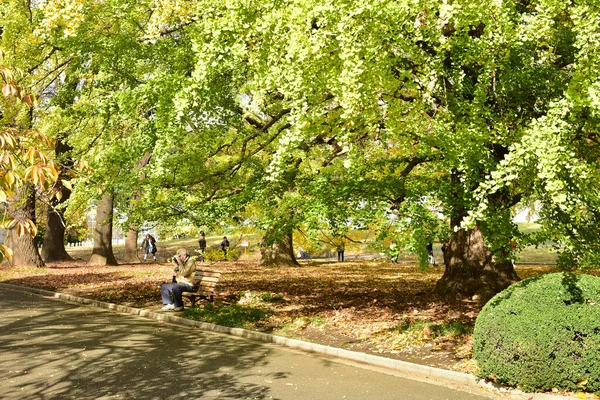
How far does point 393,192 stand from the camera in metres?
12.7

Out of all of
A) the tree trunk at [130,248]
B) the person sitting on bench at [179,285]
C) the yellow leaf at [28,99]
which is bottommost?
the person sitting on bench at [179,285]

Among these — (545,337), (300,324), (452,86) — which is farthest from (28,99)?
(452,86)

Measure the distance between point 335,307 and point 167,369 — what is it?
6785mm

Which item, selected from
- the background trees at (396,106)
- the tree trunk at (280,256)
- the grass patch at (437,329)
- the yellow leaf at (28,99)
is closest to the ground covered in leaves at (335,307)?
the grass patch at (437,329)

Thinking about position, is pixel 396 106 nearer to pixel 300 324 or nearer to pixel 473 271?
pixel 300 324

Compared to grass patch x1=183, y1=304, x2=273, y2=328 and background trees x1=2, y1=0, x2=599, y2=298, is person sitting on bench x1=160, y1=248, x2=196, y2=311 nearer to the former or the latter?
grass patch x1=183, y1=304, x2=273, y2=328

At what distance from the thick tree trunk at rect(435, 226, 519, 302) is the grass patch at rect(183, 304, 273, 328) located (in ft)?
16.2

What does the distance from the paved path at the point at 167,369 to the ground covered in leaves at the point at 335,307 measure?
118 cm

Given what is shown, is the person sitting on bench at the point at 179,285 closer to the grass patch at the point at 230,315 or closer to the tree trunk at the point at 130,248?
the grass patch at the point at 230,315

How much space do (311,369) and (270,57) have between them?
220 inches

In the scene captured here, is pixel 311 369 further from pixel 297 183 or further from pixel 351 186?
pixel 297 183

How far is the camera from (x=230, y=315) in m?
13.3

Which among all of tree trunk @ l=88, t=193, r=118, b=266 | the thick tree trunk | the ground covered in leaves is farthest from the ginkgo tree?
tree trunk @ l=88, t=193, r=118, b=266

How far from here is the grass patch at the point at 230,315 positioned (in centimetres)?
1265
